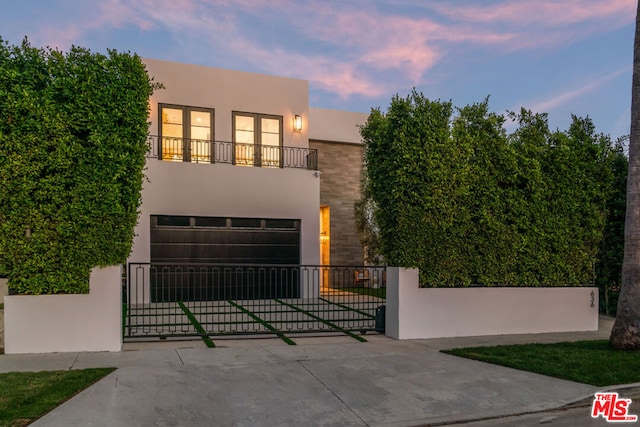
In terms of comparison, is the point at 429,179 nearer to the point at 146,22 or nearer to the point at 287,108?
the point at 287,108

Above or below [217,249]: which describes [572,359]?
below

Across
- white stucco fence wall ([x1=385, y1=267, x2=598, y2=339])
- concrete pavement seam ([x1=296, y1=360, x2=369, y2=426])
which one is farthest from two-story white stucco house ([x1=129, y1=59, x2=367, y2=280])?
concrete pavement seam ([x1=296, y1=360, x2=369, y2=426])

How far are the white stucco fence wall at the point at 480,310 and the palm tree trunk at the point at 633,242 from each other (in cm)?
225

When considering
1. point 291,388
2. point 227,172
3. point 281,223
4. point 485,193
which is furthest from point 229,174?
point 291,388

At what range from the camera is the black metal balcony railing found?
619 inches

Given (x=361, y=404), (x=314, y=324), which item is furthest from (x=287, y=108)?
(x=361, y=404)

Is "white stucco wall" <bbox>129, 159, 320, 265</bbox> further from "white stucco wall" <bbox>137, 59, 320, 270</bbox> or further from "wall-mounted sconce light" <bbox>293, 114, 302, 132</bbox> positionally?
"wall-mounted sconce light" <bbox>293, 114, 302, 132</bbox>

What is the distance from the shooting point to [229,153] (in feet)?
53.9

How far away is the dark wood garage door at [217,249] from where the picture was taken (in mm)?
15055

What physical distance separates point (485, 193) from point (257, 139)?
941 cm

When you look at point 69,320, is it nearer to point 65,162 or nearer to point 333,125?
point 65,162

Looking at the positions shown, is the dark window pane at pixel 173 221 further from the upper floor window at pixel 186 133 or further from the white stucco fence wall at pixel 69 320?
the white stucco fence wall at pixel 69 320

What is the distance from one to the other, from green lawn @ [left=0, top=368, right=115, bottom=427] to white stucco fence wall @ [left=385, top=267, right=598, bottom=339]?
17.6 ft

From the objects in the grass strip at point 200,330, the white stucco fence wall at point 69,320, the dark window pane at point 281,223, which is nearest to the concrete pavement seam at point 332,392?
the grass strip at point 200,330
